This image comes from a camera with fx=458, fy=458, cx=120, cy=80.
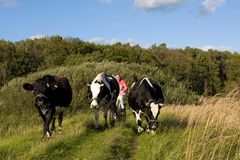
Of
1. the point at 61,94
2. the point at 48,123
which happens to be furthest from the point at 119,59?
the point at 48,123

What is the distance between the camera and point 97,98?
1773cm

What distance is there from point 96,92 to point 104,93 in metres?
0.78

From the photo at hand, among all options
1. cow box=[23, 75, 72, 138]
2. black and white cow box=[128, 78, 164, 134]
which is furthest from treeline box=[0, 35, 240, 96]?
cow box=[23, 75, 72, 138]

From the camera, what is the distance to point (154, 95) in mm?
18250

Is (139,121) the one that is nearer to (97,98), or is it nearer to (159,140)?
(97,98)

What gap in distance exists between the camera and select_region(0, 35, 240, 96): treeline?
5647cm

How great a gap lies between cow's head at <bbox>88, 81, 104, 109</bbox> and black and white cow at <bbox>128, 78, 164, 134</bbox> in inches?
60.1

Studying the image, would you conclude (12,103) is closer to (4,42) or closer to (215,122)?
(215,122)

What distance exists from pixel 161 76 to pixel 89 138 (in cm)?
2853

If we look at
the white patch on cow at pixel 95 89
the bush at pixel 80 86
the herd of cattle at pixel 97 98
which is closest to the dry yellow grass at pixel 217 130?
the herd of cattle at pixel 97 98

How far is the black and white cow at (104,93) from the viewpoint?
1775 cm

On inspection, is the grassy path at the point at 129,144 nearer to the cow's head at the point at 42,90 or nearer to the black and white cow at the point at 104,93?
the black and white cow at the point at 104,93

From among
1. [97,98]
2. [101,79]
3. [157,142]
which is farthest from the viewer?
[101,79]

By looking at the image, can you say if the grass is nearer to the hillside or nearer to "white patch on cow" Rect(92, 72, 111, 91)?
the hillside
